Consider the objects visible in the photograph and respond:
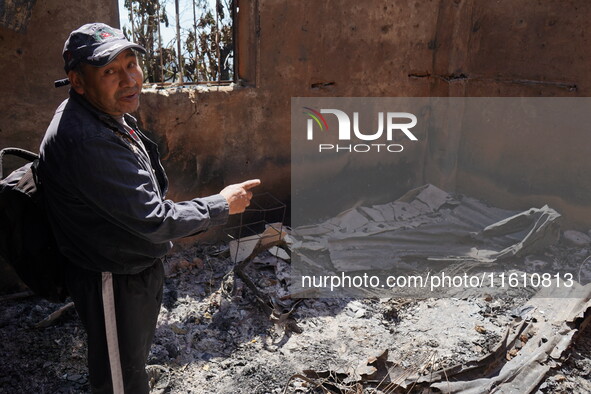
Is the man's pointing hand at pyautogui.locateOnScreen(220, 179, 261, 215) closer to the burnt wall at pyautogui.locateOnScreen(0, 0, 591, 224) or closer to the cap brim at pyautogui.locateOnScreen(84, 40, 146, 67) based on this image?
the cap brim at pyautogui.locateOnScreen(84, 40, 146, 67)

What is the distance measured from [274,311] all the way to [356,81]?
275cm

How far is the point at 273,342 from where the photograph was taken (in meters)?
3.41

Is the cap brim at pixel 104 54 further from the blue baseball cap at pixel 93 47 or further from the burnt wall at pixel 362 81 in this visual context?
the burnt wall at pixel 362 81

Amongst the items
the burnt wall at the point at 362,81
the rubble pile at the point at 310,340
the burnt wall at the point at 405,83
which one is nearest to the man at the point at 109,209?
the rubble pile at the point at 310,340

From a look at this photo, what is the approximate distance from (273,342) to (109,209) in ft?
6.34

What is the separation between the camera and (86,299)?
203cm

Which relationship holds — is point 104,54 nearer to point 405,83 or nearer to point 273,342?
point 273,342

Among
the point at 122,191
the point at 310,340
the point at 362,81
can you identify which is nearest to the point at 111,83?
the point at 122,191

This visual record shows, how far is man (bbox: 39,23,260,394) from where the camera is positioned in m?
1.80

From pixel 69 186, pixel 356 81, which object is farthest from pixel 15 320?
pixel 356 81

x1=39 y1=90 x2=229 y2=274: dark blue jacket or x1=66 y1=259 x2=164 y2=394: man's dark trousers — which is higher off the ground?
x1=39 y1=90 x2=229 y2=274: dark blue jacket

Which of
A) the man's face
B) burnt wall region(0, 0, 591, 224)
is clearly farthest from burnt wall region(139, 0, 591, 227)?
the man's face

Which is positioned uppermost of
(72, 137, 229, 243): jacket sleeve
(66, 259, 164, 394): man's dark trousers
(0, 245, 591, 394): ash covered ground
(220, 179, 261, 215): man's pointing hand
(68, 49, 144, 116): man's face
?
(68, 49, 144, 116): man's face

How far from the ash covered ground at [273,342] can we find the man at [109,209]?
0.99 metres
